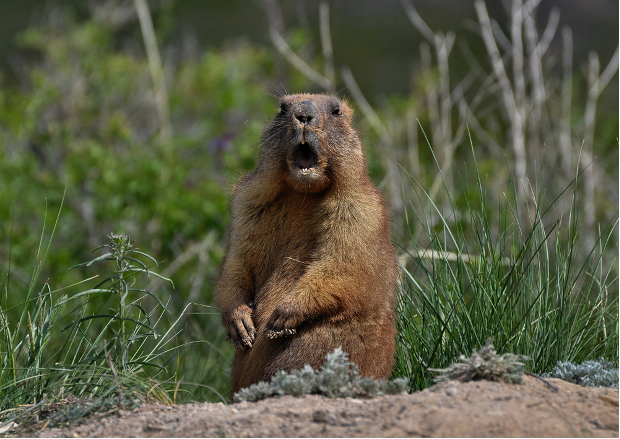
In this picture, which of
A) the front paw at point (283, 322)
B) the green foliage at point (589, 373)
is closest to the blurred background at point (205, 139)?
the front paw at point (283, 322)

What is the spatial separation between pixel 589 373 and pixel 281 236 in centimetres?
175

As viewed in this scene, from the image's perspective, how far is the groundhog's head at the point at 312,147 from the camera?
3922 millimetres

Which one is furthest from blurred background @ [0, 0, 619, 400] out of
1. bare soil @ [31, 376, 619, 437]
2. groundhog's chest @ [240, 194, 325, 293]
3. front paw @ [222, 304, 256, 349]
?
bare soil @ [31, 376, 619, 437]

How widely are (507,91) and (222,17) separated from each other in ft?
42.4

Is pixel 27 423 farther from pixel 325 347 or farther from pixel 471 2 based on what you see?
pixel 471 2

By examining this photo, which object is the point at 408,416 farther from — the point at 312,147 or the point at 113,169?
the point at 113,169

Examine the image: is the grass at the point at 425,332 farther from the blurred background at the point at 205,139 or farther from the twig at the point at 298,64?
the twig at the point at 298,64

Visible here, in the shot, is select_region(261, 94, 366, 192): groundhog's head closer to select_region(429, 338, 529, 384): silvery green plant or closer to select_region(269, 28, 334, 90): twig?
select_region(429, 338, 529, 384): silvery green plant

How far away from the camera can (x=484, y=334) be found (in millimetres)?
3914

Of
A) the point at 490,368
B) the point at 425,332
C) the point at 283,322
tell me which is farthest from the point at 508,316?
the point at 283,322

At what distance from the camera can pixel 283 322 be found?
3.87 metres

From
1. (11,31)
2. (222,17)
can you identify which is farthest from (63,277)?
(222,17)

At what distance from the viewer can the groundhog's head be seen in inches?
154

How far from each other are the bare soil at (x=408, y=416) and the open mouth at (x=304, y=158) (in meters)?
1.33
